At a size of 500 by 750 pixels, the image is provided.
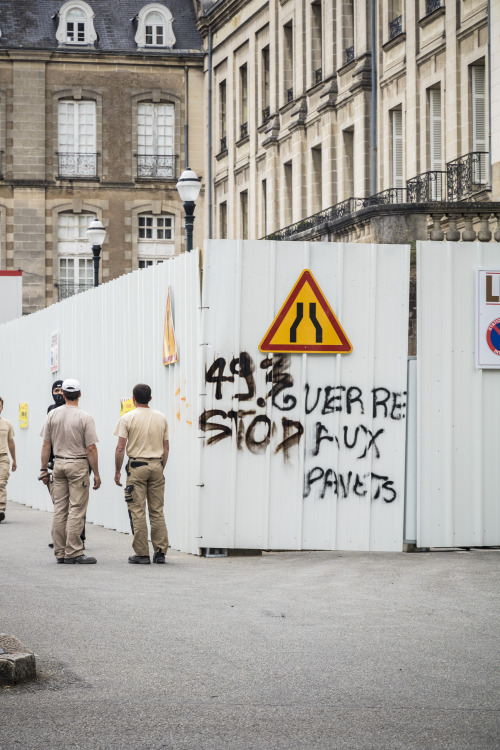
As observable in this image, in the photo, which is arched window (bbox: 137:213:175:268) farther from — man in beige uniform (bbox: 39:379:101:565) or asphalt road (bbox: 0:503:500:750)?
asphalt road (bbox: 0:503:500:750)

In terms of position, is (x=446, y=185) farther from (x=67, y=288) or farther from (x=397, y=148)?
(x=67, y=288)

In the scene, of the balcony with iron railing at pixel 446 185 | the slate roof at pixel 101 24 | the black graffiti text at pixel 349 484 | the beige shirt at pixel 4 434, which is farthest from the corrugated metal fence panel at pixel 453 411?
the slate roof at pixel 101 24

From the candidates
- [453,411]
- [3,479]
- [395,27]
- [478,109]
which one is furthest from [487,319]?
[395,27]

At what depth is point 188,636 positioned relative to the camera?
9.43m

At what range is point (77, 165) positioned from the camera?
5759 centimetres

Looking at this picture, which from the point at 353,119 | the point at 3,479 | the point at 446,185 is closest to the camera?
the point at 3,479

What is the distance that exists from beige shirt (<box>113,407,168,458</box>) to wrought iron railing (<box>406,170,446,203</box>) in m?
18.5

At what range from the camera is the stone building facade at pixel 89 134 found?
56.7 meters

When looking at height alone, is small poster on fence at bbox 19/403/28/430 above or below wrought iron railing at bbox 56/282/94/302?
below

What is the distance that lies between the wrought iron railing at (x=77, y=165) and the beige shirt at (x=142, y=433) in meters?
44.3

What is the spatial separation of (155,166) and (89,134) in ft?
9.30

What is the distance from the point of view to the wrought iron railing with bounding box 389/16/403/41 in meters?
36.2

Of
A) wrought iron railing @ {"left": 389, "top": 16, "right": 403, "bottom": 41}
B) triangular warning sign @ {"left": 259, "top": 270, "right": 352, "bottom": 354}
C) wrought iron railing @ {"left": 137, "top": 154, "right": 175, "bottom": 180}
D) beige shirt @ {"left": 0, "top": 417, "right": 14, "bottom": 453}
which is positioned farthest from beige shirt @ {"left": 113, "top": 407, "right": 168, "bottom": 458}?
wrought iron railing @ {"left": 137, "top": 154, "right": 175, "bottom": 180}

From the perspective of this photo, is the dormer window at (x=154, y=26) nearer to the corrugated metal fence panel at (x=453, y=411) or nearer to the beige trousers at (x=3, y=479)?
the beige trousers at (x=3, y=479)
